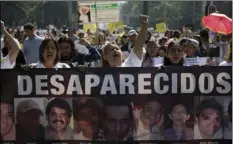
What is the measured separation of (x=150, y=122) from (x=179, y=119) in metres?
0.29

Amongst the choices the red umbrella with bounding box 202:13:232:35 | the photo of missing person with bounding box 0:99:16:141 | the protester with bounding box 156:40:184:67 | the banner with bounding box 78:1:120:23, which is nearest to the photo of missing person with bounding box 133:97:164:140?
the protester with bounding box 156:40:184:67

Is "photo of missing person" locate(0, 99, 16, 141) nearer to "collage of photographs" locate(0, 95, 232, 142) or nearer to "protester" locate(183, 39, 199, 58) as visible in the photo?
"collage of photographs" locate(0, 95, 232, 142)

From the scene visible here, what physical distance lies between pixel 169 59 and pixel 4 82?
1847 mm

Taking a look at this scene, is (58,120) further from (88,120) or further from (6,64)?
(6,64)

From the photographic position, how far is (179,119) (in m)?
4.71

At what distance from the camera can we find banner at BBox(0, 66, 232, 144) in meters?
4.70

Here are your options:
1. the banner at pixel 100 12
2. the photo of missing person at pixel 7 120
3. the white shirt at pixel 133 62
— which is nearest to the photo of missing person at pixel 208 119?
the white shirt at pixel 133 62

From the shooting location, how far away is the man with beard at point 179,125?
4.70m

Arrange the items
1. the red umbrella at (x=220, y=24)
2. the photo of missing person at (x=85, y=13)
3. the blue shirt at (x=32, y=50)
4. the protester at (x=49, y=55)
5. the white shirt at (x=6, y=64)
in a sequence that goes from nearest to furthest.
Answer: the protester at (x=49, y=55), the white shirt at (x=6, y=64), the blue shirt at (x=32, y=50), the red umbrella at (x=220, y=24), the photo of missing person at (x=85, y=13)

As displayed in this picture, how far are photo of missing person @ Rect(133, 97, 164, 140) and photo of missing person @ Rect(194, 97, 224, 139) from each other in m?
0.35

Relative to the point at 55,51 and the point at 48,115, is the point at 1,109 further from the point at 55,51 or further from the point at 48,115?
the point at 55,51

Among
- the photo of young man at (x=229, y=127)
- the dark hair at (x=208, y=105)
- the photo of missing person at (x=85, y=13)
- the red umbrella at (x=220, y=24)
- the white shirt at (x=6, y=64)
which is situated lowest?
the photo of young man at (x=229, y=127)

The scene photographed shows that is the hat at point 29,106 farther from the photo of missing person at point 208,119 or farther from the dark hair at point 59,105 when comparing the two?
the photo of missing person at point 208,119

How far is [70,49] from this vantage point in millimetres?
6477
